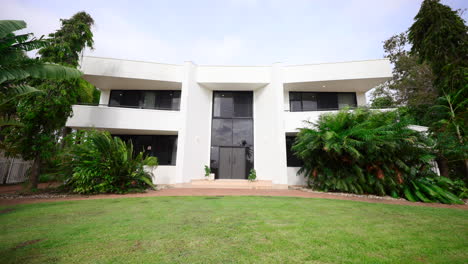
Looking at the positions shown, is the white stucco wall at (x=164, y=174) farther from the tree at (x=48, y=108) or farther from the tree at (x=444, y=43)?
the tree at (x=444, y=43)

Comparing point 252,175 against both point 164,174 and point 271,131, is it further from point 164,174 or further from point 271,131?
point 164,174

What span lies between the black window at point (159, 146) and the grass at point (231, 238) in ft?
24.5

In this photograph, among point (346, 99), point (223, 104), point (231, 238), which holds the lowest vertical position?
point (231, 238)

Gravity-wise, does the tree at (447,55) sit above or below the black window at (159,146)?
above

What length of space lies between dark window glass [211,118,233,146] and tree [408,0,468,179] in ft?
32.8

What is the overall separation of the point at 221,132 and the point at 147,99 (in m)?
5.65

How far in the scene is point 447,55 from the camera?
327 inches

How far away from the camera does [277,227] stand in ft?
9.92

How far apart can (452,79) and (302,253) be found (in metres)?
11.3

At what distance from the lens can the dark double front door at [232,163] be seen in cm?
1162

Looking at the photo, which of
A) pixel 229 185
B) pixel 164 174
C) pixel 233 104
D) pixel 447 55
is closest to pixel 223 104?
pixel 233 104

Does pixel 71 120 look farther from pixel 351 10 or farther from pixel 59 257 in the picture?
pixel 351 10

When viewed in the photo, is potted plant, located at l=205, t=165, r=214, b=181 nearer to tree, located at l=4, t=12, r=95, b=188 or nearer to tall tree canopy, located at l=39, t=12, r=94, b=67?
tree, located at l=4, t=12, r=95, b=188

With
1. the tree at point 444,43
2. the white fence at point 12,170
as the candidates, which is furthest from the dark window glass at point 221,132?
the tree at point 444,43
